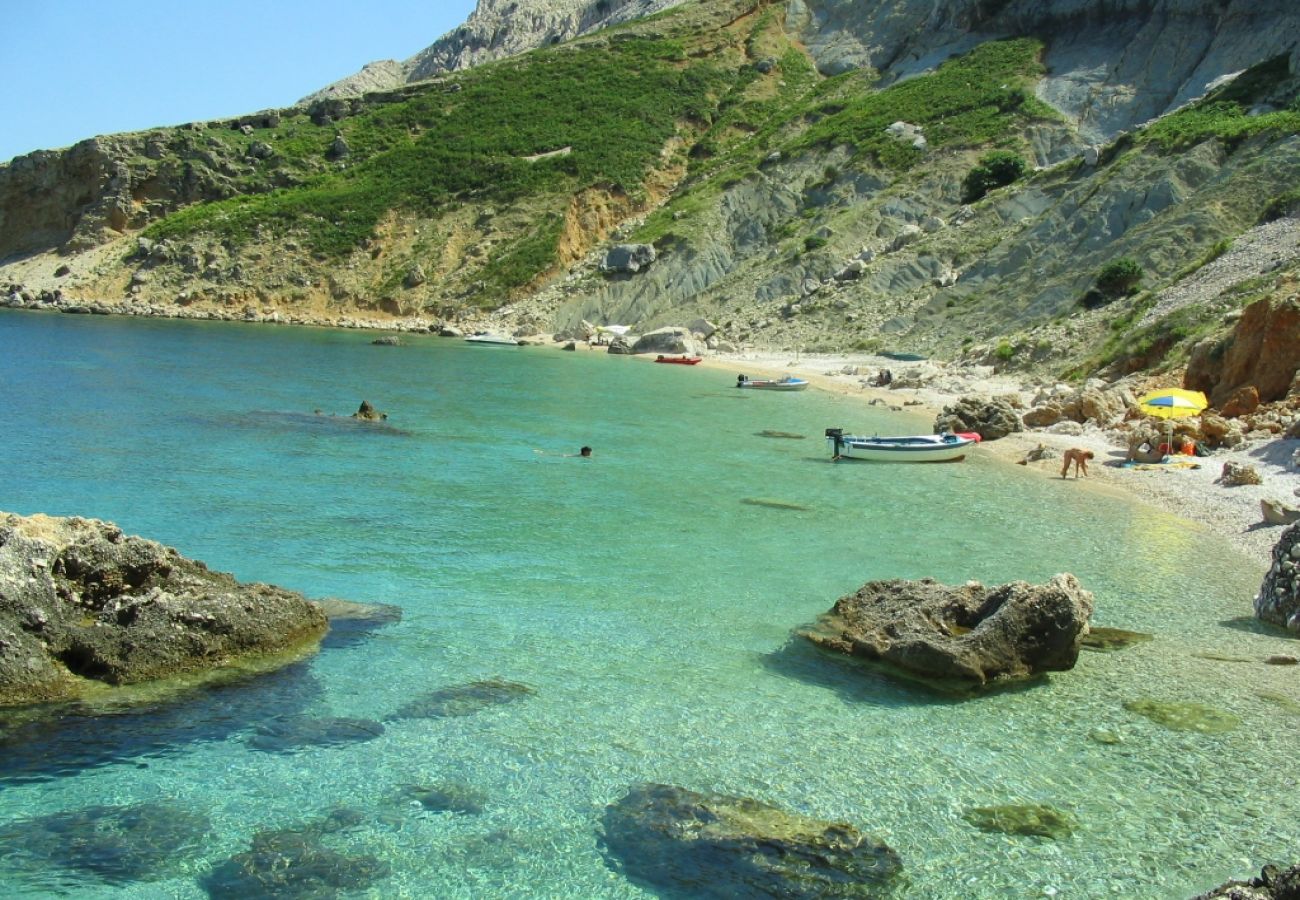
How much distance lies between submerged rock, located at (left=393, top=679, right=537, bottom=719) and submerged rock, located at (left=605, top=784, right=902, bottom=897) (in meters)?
2.44

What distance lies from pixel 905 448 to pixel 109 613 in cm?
2106

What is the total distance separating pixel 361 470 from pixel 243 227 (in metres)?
72.5

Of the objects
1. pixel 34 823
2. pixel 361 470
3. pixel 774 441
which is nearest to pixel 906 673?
pixel 34 823

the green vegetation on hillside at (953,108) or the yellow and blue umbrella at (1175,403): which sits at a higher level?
the green vegetation on hillside at (953,108)

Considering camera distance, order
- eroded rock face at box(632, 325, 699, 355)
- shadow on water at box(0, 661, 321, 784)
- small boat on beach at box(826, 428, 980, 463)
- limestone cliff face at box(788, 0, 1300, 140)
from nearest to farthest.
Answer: shadow on water at box(0, 661, 321, 784), small boat on beach at box(826, 428, 980, 463), eroded rock face at box(632, 325, 699, 355), limestone cliff face at box(788, 0, 1300, 140)

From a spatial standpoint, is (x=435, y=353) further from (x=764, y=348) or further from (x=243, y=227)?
(x=243, y=227)

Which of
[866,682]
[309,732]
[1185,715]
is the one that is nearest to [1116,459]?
[1185,715]

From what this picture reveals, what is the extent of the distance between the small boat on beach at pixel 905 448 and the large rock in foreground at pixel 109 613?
1872 cm

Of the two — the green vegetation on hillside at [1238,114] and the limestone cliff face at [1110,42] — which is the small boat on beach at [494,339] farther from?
the limestone cliff face at [1110,42]

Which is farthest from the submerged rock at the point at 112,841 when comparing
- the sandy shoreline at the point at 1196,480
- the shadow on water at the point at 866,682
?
the sandy shoreline at the point at 1196,480

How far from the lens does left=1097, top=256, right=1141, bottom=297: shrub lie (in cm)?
4412

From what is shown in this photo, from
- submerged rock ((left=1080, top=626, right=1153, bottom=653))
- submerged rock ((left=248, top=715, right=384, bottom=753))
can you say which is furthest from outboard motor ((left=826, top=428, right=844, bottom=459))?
submerged rock ((left=248, top=715, right=384, bottom=753))

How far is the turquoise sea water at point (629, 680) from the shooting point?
838 cm

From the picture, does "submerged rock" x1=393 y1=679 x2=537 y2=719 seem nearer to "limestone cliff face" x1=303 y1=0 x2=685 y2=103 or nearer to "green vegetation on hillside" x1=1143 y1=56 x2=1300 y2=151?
"green vegetation on hillside" x1=1143 y1=56 x2=1300 y2=151
